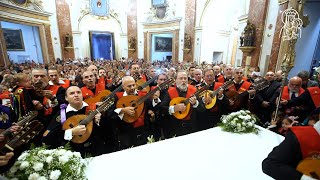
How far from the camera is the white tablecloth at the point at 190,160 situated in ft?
6.46

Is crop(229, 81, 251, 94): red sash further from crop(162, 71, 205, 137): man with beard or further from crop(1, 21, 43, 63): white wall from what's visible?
crop(1, 21, 43, 63): white wall

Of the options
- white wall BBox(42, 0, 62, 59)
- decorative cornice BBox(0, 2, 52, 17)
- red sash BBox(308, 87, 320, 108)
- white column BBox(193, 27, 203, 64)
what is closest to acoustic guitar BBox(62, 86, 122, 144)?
red sash BBox(308, 87, 320, 108)

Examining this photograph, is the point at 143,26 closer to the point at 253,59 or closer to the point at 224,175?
the point at 253,59

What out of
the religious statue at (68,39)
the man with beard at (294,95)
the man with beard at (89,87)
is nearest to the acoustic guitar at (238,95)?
the man with beard at (294,95)

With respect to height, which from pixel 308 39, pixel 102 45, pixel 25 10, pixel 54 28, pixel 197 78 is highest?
pixel 25 10

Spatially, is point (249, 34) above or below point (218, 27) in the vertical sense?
below

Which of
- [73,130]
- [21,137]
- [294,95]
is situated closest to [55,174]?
[21,137]

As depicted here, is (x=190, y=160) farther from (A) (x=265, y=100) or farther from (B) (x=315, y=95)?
(A) (x=265, y=100)

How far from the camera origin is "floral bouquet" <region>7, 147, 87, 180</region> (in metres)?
1.67

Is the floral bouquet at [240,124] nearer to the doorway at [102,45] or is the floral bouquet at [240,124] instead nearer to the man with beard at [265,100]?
the man with beard at [265,100]

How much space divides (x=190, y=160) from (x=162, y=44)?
2255 cm

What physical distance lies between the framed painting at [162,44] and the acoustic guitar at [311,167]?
2278 centimetres

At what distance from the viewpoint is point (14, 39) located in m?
16.4

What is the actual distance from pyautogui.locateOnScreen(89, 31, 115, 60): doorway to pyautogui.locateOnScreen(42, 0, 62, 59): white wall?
4.93 metres
